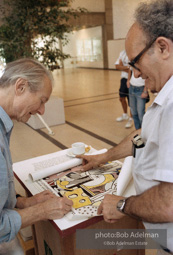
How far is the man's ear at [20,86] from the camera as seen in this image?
3.54 feet

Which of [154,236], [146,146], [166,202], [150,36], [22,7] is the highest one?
[22,7]

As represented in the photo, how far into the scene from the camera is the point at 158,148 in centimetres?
87

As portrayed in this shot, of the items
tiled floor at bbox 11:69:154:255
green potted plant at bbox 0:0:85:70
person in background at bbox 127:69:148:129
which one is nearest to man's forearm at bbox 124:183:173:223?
tiled floor at bbox 11:69:154:255

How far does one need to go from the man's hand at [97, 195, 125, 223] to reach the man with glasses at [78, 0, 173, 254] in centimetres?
3

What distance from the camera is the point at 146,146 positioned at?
91cm

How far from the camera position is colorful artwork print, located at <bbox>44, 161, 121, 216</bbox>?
3.68 ft

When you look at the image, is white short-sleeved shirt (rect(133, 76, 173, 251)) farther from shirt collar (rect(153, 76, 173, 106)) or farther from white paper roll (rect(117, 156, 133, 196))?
white paper roll (rect(117, 156, 133, 196))

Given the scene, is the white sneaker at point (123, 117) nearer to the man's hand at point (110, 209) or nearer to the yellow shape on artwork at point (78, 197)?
the yellow shape on artwork at point (78, 197)

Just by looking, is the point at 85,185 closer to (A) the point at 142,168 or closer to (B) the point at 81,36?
(A) the point at 142,168

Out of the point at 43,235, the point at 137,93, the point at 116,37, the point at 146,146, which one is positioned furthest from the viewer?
the point at 116,37

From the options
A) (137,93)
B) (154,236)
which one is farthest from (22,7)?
(154,236)

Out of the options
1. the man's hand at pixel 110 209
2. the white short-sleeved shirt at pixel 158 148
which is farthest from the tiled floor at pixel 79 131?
the white short-sleeved shirt at pixel 158 148

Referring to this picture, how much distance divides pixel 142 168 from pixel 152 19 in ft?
1.79

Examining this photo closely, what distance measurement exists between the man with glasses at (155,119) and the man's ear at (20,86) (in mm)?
482
